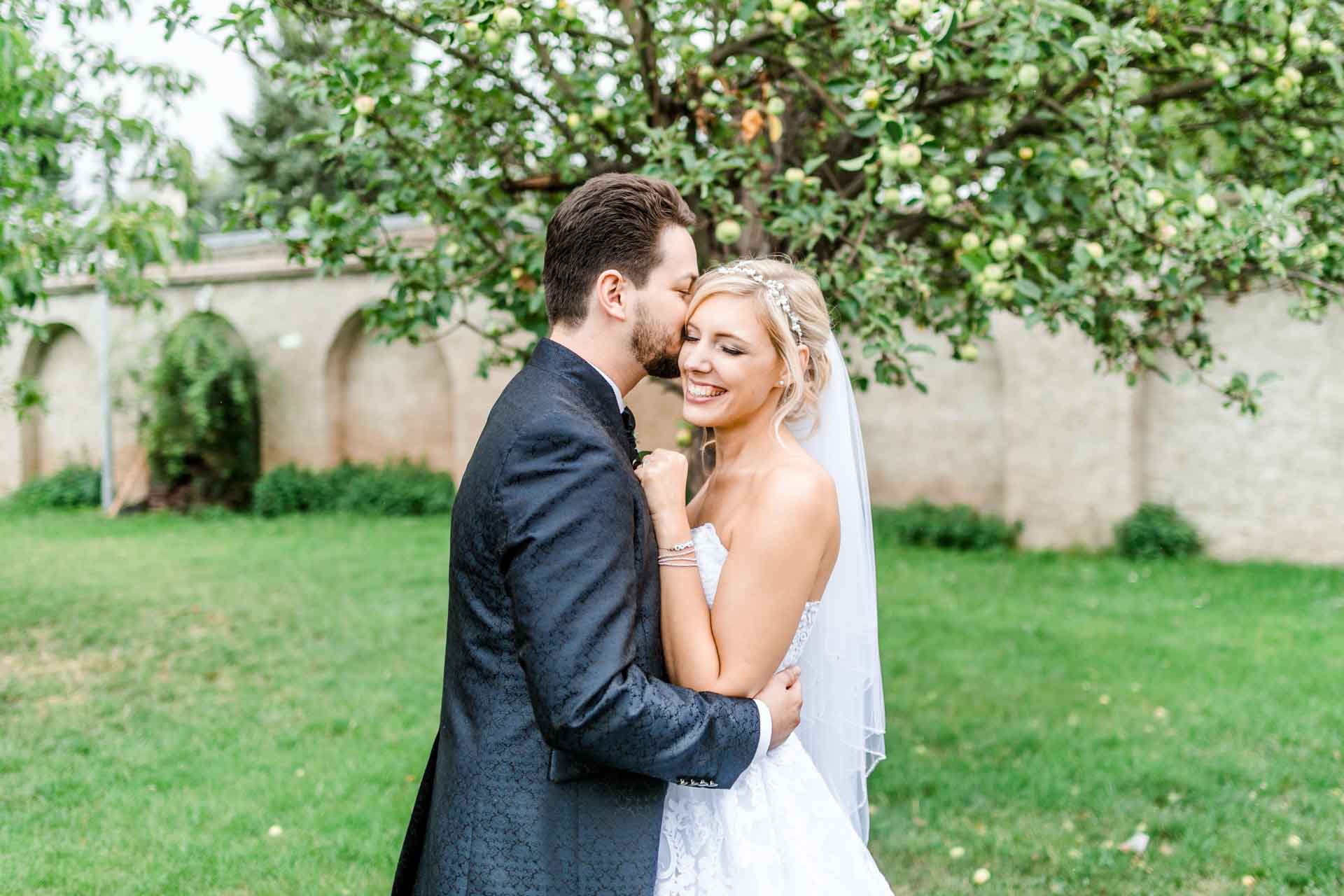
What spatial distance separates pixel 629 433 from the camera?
2.10 m

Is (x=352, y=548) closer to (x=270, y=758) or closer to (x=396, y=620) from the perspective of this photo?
(x=396, y=620)

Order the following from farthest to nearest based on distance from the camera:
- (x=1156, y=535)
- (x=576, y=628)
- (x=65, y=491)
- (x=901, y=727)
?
(x=65, y=491)
(x=1156, y=535)
(x=901, y=727)
(x=576, y=628)

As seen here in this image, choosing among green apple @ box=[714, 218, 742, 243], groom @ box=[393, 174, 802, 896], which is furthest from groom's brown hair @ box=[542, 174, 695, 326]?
green apple @ box=[714, 218, 742, 243]

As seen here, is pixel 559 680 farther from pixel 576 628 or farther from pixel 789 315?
pixel 789 315

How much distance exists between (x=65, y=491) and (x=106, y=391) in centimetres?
182

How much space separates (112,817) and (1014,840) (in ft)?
12.3

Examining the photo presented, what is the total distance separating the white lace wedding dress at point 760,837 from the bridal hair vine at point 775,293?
0.51 meters

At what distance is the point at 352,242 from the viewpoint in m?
4.33

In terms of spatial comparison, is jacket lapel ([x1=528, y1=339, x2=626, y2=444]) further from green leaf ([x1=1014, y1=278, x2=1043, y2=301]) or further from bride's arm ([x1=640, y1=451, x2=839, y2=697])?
green leaf ([x1=1014, y1=278, x2=1043, y2=301])

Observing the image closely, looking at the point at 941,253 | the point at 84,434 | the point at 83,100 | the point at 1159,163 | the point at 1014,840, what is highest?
the point at 83,100

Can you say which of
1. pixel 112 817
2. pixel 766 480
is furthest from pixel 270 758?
pixel 766 480

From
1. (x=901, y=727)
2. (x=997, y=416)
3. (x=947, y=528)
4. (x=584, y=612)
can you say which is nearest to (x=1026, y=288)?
(x=584, y=612)

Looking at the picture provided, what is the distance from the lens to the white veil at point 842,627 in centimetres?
254

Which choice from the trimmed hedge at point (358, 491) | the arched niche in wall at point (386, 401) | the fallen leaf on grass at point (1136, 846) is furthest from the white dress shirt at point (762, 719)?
the arched niche in wall at point (386, 401)
